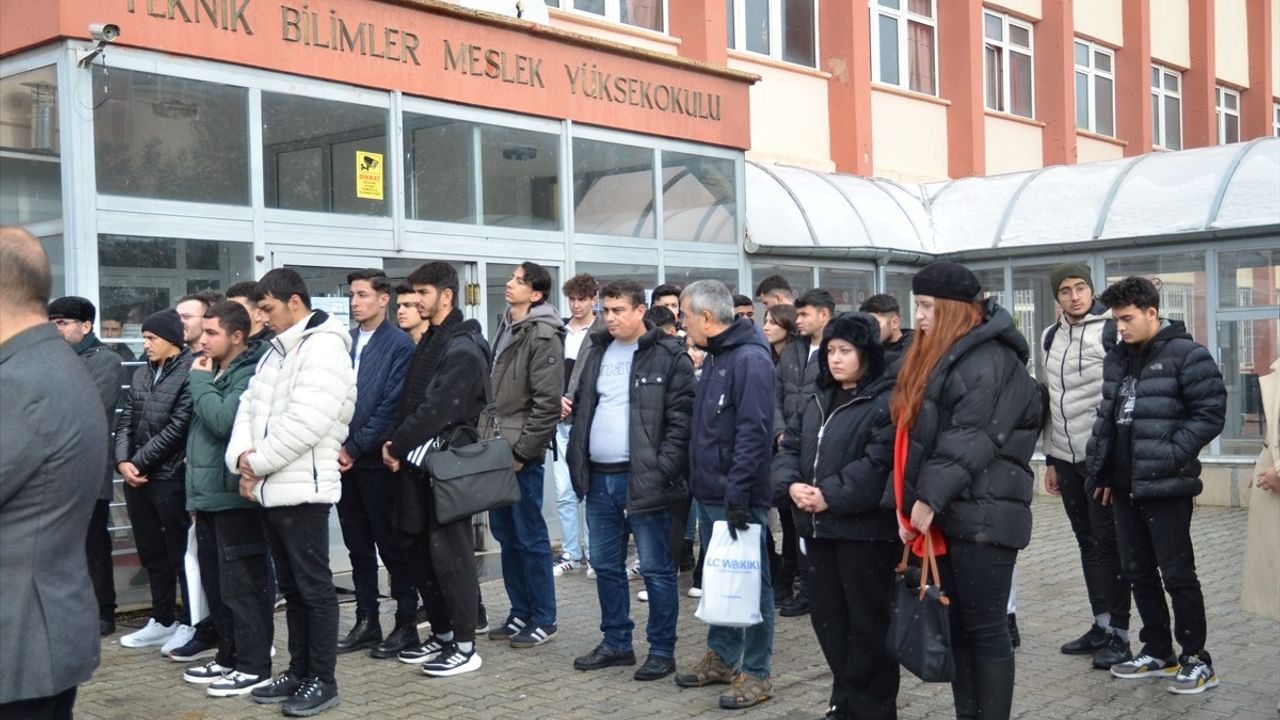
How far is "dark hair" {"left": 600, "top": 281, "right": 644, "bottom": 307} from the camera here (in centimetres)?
→ 663

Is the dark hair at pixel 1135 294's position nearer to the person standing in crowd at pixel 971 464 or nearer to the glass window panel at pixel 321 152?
the person standing in crowd at pixel 971 464

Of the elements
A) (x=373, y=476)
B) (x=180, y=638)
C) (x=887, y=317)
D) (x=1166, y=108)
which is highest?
(x=1166, y=108)

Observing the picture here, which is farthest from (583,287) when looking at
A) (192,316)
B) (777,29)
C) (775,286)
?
(777,29)

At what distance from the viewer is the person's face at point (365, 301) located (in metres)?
7.07

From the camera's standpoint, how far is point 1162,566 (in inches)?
238

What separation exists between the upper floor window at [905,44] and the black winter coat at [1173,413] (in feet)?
43.8

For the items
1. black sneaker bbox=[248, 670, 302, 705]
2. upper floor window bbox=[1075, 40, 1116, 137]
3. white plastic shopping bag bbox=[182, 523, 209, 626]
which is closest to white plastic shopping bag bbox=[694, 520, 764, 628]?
black sneaker bbox=[248, 670, 302, 705]

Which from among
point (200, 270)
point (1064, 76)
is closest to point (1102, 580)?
point (200, 270)

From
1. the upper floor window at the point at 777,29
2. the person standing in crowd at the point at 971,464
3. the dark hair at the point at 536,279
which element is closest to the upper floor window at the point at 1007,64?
the upper floor window at the point at 777,29

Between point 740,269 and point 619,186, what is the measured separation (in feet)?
5.97

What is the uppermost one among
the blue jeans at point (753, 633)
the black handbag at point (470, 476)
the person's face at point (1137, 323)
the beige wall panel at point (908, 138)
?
the beige wall panel at point (908, 138)

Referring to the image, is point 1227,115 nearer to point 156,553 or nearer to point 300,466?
point 156,553

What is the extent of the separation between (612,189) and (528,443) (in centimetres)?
486

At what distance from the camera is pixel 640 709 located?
587 centimetres
